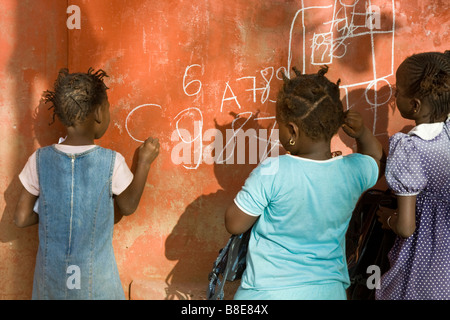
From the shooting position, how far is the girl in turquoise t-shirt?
6.31 ft

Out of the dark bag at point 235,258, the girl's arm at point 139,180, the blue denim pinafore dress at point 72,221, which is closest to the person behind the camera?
the dark bag at point 235,258

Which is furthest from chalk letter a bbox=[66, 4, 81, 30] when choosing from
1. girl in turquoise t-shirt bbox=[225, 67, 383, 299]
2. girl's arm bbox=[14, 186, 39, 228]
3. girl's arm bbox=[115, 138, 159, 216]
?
→ girl in turquoise t-shirt bbox=[225, 67, 383, 299]

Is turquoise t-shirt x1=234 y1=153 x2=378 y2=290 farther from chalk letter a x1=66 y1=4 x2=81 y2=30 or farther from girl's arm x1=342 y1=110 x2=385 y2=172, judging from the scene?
chalk letter a x1=66 y1=4 x2=81 y2=30

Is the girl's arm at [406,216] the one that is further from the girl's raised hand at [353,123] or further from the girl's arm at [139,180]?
the girl's arm at [139,180]

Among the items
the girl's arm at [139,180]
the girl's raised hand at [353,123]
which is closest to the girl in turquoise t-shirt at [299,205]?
the girl's raised hand at [353,123]

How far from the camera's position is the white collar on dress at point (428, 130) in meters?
2.12

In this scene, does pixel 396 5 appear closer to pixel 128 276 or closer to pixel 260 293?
pixel 260 293

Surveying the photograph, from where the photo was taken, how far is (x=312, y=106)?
1.94m

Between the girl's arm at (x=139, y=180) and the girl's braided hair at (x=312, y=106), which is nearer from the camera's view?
the girl's braided hair at (x=312, y=106)

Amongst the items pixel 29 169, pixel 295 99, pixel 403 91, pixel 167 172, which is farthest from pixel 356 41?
pixel 29 169

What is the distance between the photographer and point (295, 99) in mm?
1958

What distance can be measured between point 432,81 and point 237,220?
1089mm

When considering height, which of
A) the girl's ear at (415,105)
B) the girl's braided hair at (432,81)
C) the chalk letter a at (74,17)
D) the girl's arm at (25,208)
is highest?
the chalk letter a at (74,17)
